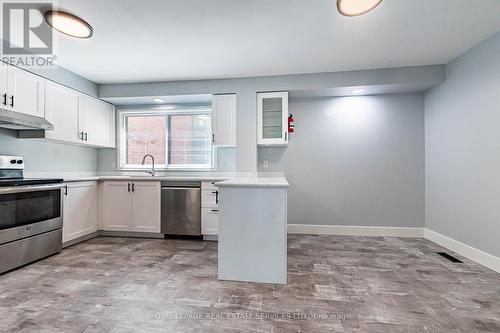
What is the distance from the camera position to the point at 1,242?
2357 millimetres

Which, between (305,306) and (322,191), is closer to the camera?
(305,306)

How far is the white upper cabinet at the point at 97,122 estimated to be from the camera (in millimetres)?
3701

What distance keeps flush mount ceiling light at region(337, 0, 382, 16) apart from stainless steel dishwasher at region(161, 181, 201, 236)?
2.74 m

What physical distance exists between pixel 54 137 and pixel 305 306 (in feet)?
11.9

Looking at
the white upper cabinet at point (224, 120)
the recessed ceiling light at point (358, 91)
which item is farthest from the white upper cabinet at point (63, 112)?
the recessed ceiling light at point (358, 91)

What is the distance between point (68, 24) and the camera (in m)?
2.22

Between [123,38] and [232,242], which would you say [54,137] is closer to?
[123,38]

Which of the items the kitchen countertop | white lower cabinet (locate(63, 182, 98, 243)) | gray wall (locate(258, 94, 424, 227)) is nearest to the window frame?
the kitchen countertop

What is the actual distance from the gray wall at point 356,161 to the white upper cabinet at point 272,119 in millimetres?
409

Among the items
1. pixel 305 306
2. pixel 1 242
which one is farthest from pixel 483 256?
pixel 1 242

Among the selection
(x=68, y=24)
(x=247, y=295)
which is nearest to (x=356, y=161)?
(x=247, y=295)

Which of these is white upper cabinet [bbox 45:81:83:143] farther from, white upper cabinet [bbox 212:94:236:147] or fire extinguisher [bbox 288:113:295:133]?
fire extinguisher [bbox 288:113:295:133]

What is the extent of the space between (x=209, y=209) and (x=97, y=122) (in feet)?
7.79

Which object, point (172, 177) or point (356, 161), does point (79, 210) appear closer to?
point (172, 177)
